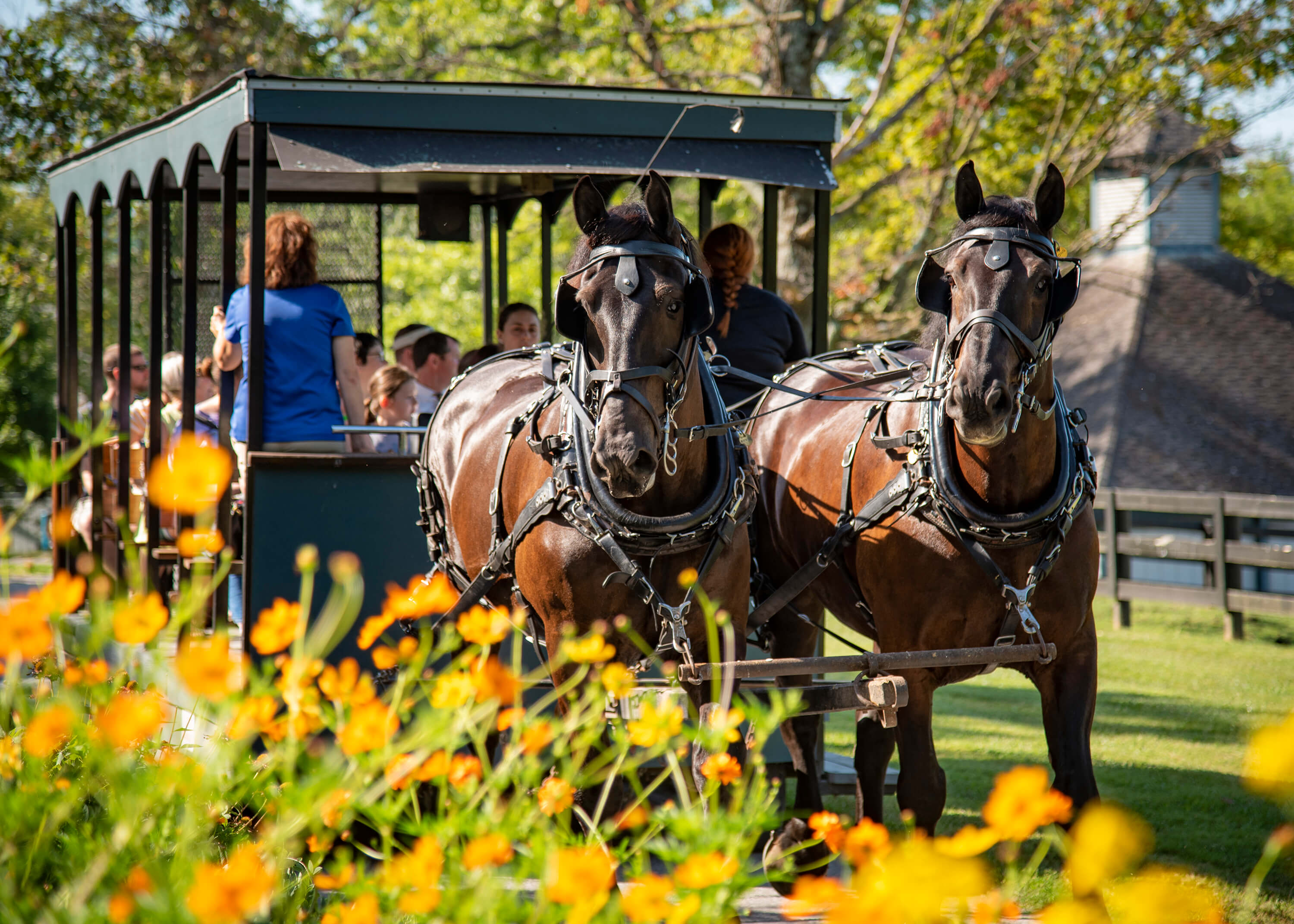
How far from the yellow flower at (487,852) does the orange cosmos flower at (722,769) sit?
0.45 m

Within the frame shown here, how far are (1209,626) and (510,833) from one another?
12746mm

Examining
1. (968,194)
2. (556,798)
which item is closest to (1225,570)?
(968,194)

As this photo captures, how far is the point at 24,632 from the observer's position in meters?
1.51

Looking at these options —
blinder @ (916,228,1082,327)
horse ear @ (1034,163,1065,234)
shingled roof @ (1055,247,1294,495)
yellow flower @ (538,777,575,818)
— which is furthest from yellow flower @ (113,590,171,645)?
shingled roof @ (1055,247,1294,495)

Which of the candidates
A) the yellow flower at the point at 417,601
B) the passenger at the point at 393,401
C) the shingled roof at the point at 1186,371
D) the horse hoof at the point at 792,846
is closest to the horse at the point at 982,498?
the horse hoof at the point at 792,846

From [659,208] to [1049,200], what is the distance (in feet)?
3.93

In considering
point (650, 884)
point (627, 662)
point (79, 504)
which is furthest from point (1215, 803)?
point (79, 504)

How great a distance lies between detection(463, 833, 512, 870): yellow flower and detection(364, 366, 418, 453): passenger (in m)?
5.48

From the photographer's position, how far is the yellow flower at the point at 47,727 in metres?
1.46

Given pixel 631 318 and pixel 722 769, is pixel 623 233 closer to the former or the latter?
pixel 631 318

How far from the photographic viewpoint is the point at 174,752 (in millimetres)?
2062

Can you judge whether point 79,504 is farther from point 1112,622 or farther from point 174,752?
point 1112,622

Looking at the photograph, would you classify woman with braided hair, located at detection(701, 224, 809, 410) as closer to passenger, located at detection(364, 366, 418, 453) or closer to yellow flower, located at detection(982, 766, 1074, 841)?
passenger, located at detection(364, 366, 418, 453)

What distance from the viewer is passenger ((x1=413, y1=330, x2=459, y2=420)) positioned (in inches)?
307
